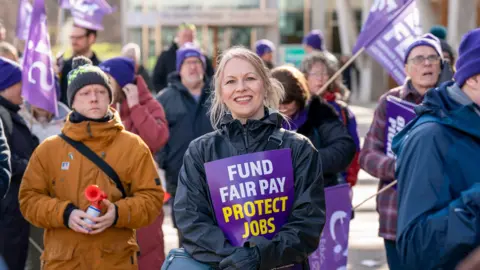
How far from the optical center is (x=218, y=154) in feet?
13.3

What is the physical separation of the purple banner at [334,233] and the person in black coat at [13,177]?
6.47 feet

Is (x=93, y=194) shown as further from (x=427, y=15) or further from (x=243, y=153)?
(x=427, y=15)

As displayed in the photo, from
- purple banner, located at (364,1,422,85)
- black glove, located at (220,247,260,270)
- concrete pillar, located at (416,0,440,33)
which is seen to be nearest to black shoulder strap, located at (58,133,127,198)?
black glove, located at (220,247,260,270)

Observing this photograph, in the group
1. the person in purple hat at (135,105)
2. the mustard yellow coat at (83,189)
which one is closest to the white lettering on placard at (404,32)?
the person in purple hat at (135,105)

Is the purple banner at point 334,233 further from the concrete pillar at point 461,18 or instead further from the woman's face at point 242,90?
the concrete pillar at point 461,18

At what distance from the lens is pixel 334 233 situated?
578 centimetres

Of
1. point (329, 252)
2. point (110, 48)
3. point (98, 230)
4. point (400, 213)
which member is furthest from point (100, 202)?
point (110, 48)

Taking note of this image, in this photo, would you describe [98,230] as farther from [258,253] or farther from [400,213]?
[400,213]

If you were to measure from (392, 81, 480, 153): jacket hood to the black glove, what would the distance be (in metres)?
0.84

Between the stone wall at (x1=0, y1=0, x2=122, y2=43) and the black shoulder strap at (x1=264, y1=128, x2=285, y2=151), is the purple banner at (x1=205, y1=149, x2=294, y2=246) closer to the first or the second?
the black shoulder strap at (x1=264, y1=128, x2=285, y2=151)

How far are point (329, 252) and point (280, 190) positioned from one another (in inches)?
73.4

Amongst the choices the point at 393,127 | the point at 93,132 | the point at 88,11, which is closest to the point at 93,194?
the point at 93,132

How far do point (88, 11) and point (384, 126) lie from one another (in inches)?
140

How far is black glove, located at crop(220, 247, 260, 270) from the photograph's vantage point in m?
→ 3.74
